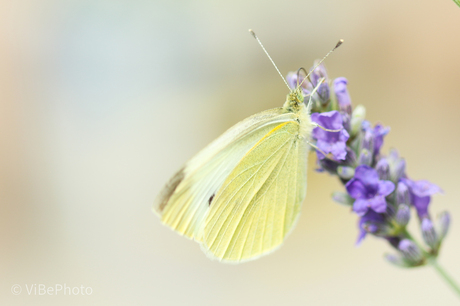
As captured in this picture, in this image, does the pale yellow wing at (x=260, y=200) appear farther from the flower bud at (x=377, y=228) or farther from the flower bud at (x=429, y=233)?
the flower bud at (x=429, y=233)

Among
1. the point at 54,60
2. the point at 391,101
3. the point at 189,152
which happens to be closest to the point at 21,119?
the point at 54,60

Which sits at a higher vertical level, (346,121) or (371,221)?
(346,121)

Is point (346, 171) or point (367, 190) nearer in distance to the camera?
point (367, 190)

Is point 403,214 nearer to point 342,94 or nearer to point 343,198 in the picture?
point 343,198

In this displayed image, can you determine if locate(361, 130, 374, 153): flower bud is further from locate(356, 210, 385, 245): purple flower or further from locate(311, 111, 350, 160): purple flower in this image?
locate(356, 210, 385, 245): purple flower

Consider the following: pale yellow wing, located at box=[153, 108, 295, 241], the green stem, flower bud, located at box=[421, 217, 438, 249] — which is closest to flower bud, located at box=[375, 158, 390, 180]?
flower bud, located at box=[421, 217, 438, 249]

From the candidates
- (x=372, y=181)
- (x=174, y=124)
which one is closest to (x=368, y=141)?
(x=372, y=181)
